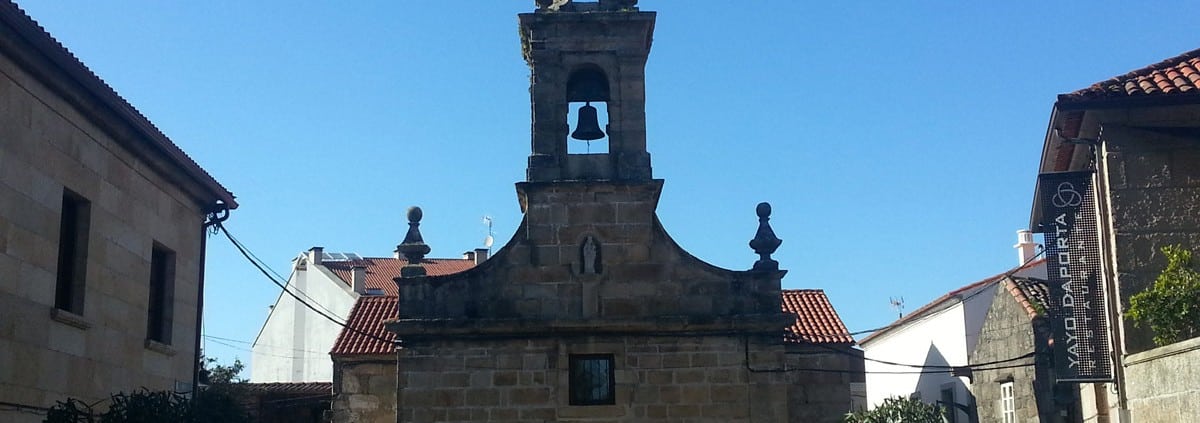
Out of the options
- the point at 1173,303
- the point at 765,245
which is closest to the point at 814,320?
the point at 765,245

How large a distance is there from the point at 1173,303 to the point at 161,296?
1131 centimetres

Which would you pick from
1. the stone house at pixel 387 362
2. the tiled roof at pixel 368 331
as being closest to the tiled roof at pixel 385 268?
the tiled roof at pixel 368 331

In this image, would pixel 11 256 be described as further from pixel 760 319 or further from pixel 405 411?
A: pixel 760 319

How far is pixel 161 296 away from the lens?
15625mm

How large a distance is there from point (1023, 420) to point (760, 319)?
5.26m

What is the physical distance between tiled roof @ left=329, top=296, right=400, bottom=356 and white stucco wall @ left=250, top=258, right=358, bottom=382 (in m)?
13.7

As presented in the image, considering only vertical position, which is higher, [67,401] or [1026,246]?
[1026,246]

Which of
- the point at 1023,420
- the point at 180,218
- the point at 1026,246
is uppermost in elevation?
the point at 1026,246

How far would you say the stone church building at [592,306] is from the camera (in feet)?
54.9

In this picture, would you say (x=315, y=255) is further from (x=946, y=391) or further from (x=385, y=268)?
(x=946, y=391)

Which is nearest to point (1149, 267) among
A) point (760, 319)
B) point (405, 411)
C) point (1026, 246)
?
point (760, 319)

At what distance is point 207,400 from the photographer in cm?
1302

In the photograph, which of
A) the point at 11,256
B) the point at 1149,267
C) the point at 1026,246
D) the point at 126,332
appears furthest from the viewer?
the point at 1026,246

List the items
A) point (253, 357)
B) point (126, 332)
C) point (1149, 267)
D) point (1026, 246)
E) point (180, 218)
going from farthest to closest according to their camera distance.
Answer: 1. point (253, 357)
2. point (1026, 246)
3. point (180, 218)
4. point (126, 332)
5. point (1149, 267)
